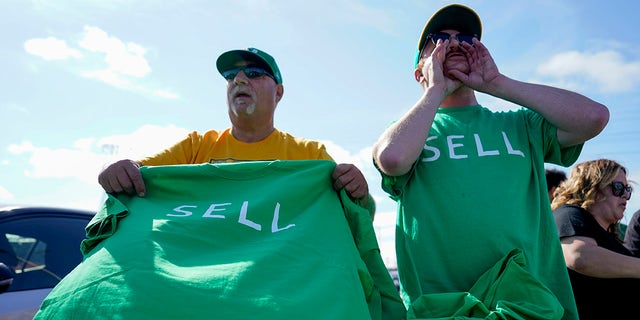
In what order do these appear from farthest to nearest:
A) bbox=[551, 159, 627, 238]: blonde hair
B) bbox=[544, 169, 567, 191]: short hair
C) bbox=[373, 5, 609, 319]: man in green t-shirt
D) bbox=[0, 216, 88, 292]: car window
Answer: bbox=[544, 169, 567, 191]: short hair
bbox=[0, 216, 88, 292]: car window
bbox=[551, 159, 627, 238]: blonde hair
bbox=[373, 5, 609, 319]: man in green t-shirt

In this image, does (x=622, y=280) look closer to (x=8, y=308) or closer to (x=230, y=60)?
(x=230, y=60)

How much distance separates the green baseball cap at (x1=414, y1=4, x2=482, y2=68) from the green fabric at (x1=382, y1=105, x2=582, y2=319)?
46 centimetres

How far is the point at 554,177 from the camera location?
461 centimetres

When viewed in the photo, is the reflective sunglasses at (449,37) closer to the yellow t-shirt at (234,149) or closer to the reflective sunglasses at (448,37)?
→ the reflective sunglasses at (448,37)

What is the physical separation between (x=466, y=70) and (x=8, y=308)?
10.2 feet

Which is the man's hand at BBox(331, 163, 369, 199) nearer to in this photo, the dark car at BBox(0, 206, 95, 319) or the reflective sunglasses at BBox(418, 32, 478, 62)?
the reflective sunglasses at BBox(418, 32, 478, 62)

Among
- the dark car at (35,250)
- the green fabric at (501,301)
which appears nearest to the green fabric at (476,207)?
the green fabric at (501,301)

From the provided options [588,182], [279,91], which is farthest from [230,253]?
[588,182]

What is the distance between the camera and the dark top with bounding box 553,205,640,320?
3.06m

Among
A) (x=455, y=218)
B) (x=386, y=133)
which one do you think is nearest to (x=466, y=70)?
(x=386, y=133)

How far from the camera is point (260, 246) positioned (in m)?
1.88

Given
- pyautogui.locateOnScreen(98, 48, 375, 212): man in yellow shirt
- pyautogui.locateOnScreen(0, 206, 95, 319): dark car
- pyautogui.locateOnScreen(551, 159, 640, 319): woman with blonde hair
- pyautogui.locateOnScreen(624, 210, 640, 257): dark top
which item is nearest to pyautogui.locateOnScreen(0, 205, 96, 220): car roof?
pyautogui.locateOnScreen(0, 206, 95, 319): dark car

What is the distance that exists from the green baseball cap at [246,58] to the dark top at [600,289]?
1996mm

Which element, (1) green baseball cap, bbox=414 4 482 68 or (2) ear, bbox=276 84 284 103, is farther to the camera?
(2) ear, bbox=276 84 284 103
